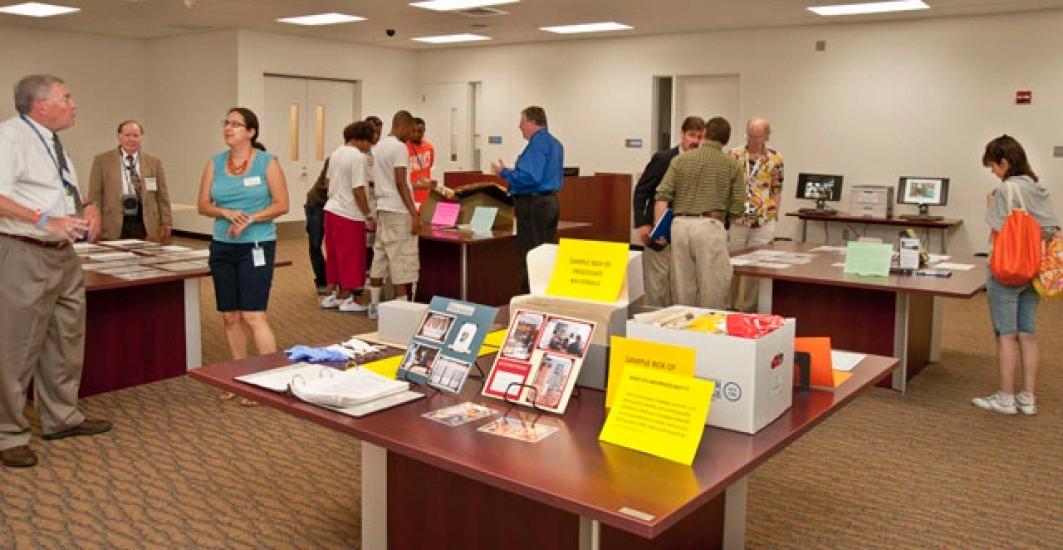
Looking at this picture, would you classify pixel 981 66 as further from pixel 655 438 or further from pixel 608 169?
pixel 655 438

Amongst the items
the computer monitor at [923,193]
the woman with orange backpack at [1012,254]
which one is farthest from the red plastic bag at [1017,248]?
the computer monitor at [923,193]

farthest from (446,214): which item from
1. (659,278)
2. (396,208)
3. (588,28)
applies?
(588,28)

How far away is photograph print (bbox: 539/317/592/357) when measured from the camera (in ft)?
7.95

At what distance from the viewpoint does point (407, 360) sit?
268cm

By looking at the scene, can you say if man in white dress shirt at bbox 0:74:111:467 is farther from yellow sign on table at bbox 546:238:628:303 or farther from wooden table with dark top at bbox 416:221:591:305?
wooden table with dark top at bbox 416:221:591:305

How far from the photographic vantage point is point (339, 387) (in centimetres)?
247

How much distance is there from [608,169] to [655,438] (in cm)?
1037

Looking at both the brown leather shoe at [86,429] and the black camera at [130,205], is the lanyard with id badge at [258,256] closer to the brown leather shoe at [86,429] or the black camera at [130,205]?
the brown leather shoe at [86,429]

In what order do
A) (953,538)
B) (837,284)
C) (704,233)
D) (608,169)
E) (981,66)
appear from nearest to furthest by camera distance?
(953,538), (837,284), (704,233), (981,66), (608,169)

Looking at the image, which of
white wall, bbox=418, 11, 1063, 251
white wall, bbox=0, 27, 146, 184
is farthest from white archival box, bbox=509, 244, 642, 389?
white wall, bbox=0, 27, 146, 184

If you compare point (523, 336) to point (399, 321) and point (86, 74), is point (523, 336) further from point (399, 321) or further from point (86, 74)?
point (86, 74)

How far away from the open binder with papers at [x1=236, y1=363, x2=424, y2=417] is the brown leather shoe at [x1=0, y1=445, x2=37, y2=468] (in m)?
1.76

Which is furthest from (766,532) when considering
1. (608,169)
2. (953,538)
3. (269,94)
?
(269,94)

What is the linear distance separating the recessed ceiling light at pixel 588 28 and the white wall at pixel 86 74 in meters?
6.14
